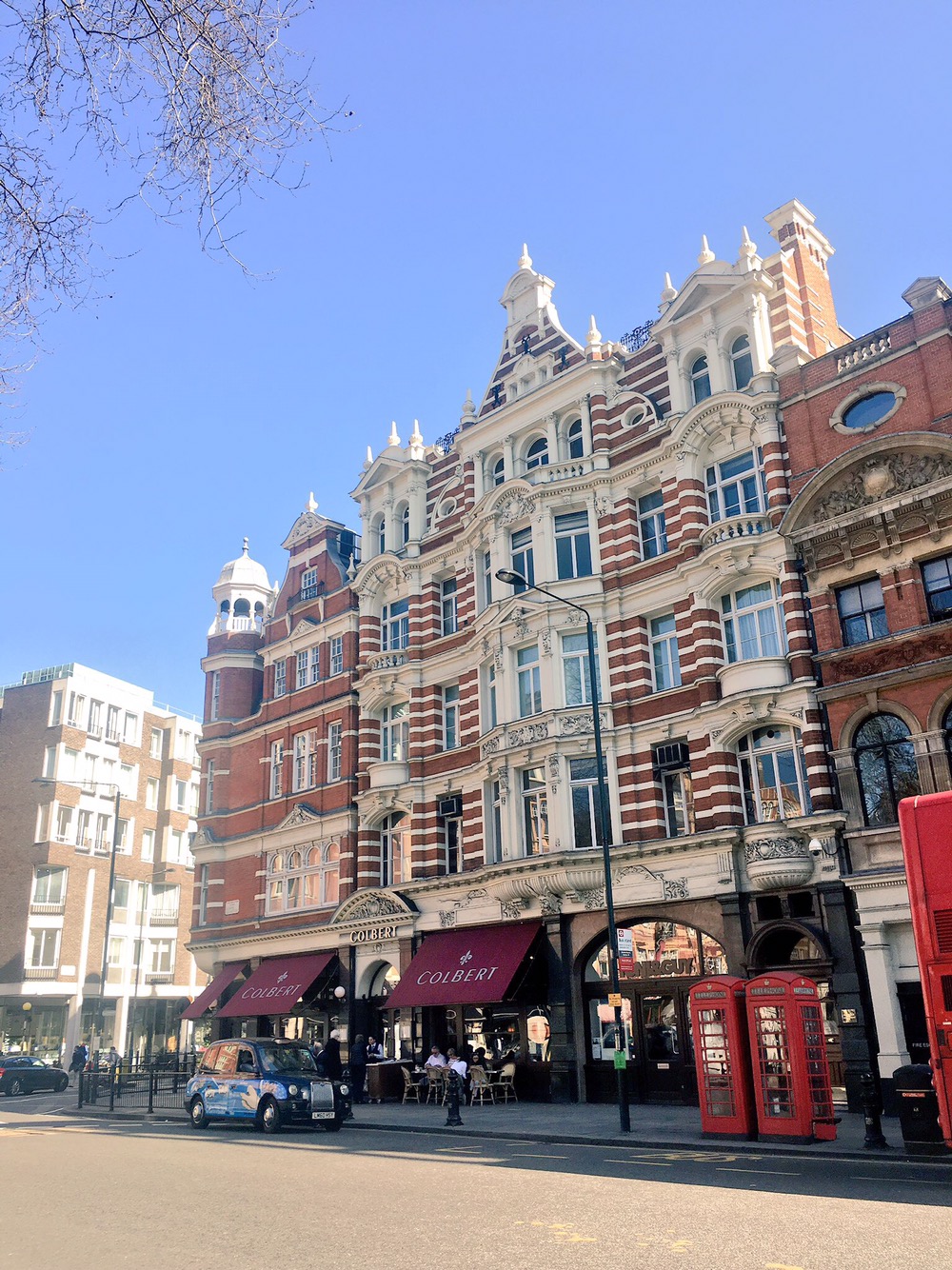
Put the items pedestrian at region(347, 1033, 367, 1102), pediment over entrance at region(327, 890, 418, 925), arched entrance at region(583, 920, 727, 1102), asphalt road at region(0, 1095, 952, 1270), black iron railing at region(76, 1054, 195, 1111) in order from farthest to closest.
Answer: pediment over entrance at region(327, 890, 418, 925) < black iron railing at region(76, 1054, 195, 1111) < pedestrian at region(347, 1033, 367, 1102) < arched entrance at region(583, 920, 727, 1102) < asphalt road at region(0, 1095, 952, 1270)

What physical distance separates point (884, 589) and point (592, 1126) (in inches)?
493

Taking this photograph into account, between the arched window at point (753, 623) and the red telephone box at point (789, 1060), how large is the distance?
10.3m

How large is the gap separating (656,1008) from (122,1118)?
13220 millimetres

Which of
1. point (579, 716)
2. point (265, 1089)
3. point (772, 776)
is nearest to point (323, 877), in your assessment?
point (579, 716)

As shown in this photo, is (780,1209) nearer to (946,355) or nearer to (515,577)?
(515,577)

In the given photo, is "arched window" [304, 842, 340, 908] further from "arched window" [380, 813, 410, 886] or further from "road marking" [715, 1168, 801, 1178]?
"road marking" [715, 1168, 801, 1178]

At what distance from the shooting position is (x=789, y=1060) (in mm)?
16172

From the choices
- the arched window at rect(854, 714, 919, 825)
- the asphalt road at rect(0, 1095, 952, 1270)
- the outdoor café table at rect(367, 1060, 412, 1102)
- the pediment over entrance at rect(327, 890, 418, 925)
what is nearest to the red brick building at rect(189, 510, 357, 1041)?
the pediment over entrance at rect(327, 890, 418, 925)

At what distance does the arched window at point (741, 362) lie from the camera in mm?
28375

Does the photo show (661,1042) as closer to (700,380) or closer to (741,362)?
(700,380)

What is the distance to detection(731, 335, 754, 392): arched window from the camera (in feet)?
93.1

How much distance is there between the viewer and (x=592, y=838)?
91.1 feet

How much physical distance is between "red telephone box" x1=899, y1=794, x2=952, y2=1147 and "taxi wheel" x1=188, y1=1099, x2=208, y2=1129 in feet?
48.9

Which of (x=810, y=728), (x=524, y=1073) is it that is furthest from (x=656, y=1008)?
(x=810, y=728)
